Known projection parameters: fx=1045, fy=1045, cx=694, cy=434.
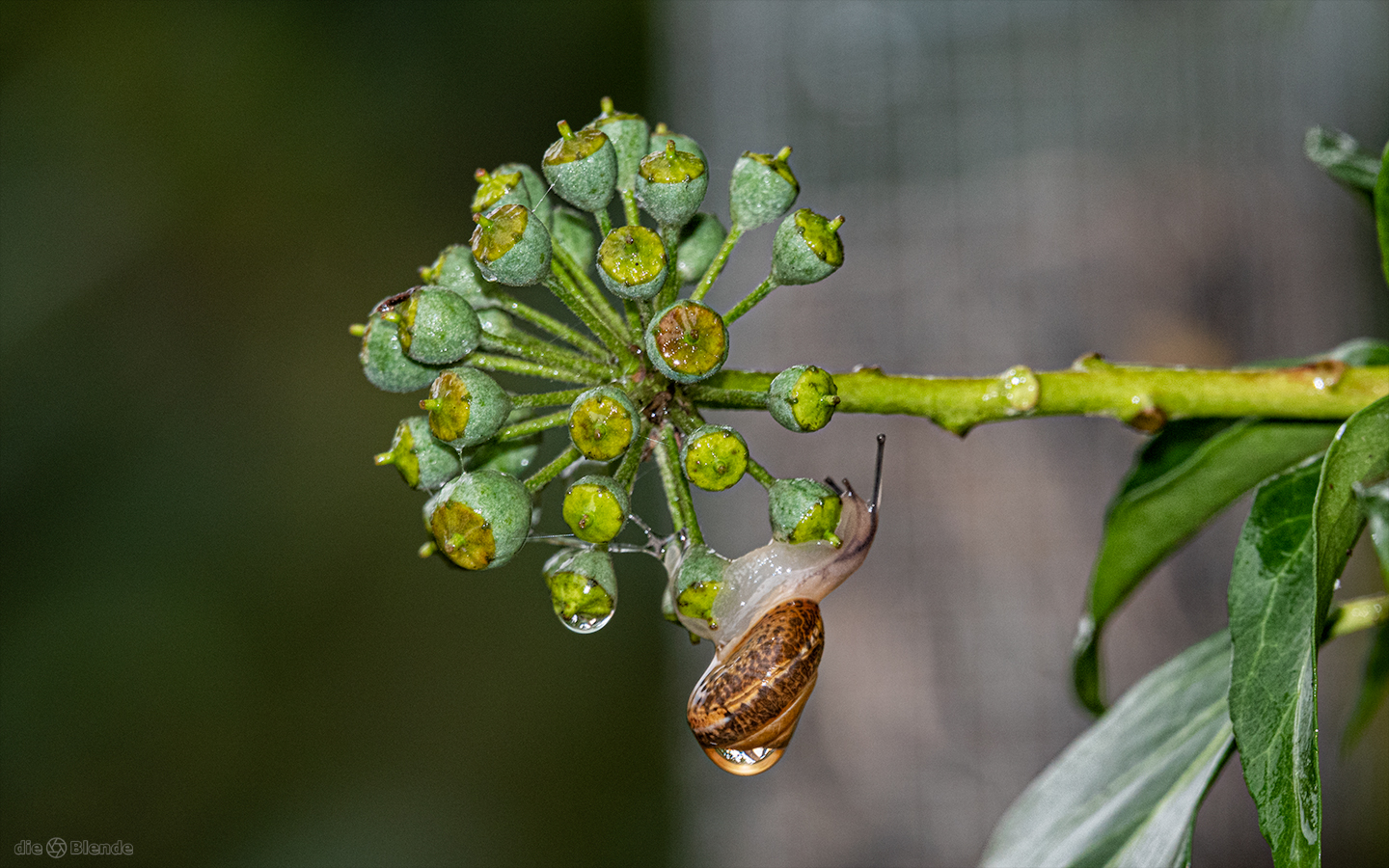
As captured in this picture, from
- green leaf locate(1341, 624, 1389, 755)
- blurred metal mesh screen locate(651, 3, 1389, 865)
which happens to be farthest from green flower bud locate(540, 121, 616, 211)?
blurred metal mesh screen locate(651, 3, 1389, 865)

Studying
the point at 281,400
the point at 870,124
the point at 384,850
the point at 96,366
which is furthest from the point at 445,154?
the point at 870,124

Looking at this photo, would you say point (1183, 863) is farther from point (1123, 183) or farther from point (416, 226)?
point (1123, 183)

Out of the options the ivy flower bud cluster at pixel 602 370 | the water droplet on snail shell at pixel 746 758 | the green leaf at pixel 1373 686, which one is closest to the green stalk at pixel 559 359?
the ivy flower bud cluster at pixel 602 370

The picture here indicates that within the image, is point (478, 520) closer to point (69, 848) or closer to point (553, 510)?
point (553, 510)

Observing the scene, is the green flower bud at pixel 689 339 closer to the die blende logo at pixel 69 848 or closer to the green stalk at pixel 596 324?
the green stalk at pixel 596 324

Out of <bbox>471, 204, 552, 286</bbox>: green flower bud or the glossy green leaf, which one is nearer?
<bbox>471, 204, 552, 286</bbox>: green flower bud

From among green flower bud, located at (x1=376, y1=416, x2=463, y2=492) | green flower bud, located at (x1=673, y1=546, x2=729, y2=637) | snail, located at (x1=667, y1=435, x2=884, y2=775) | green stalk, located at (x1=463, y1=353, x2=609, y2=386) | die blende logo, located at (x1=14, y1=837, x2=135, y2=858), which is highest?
green stalk, located at (x1=463, y1=353, x2=609, y2=386)

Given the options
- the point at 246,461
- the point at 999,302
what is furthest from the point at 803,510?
the point at 999,302

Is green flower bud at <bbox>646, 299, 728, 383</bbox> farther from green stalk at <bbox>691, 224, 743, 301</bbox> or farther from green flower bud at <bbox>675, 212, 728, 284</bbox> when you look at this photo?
green flower bud at <bbox>675, 212, 728, 284</bbox>
